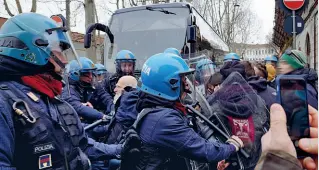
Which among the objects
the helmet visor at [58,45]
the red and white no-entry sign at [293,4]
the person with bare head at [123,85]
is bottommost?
the person with bare head at [123,85]

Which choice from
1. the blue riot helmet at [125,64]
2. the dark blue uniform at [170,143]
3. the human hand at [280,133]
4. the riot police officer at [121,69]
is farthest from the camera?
the blue riot helmet at [125,64]

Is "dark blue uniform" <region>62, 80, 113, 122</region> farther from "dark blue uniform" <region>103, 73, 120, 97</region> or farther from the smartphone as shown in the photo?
the smartphone

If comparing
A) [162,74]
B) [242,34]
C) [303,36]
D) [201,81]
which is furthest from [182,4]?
[242,34]

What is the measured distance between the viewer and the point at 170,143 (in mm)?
2607

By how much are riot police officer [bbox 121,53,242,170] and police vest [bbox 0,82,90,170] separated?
0.55 meters

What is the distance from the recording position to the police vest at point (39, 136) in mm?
1975

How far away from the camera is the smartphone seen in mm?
1065

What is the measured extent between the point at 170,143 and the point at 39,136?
93 centimetres

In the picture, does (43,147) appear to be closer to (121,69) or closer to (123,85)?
(123,85)

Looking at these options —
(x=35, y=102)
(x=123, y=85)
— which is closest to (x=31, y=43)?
(x=35, y=102)

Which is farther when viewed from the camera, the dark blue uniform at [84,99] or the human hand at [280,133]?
the dark blue uniform at [84,99]

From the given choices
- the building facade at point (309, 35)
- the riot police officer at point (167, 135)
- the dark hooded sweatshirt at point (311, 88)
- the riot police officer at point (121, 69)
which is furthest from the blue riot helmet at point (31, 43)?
the building facade at point (309, 35)

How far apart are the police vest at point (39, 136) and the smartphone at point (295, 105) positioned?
1.34 meters

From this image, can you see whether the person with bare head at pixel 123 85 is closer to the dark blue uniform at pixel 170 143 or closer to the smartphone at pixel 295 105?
the dark blue uniform at pixel 170 143
